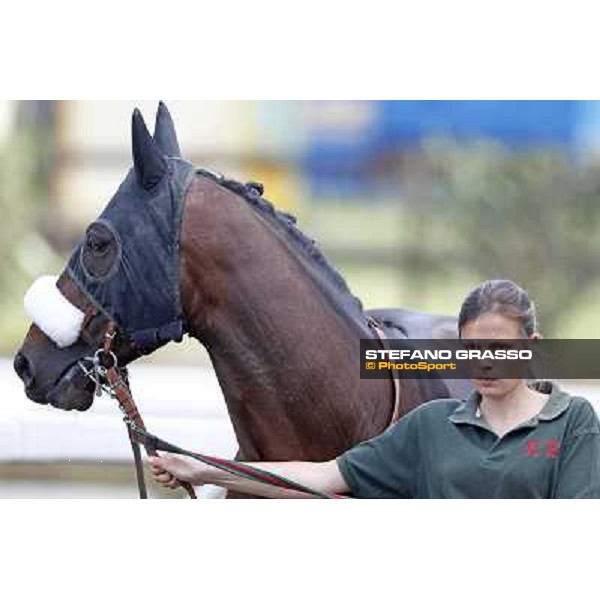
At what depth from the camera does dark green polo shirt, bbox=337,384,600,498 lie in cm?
172

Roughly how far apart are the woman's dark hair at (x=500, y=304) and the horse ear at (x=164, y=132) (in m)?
0.65

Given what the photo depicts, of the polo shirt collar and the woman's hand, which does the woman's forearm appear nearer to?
the woman's hand

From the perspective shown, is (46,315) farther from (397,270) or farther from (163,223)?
(397,270)

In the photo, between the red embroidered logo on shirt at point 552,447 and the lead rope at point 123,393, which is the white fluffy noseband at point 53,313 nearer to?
the lead rope at point 123,393

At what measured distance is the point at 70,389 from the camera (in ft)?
7.17

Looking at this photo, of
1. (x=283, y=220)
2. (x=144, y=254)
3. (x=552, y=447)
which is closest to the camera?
(x=552, y=447)

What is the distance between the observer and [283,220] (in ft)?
7.26

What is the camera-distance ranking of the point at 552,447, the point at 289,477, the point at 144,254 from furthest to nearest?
the point at 144,254 → the point at 289,477 → the point at 552,447

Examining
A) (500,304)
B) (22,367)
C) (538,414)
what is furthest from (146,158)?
(538,414)

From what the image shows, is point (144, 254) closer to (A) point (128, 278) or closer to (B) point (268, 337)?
(A) point (128, 278)

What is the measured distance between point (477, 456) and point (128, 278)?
0.66m

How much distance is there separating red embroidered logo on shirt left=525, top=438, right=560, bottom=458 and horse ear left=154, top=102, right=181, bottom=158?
81 centimetres

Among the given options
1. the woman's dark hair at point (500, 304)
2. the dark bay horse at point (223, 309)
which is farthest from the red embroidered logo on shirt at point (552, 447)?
the dark bay horse at point (223, 309)

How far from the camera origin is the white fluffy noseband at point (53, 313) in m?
2.14
